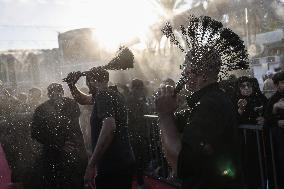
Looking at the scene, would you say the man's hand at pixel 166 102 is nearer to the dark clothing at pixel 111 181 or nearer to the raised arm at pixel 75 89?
the dark clothing at pixel 111 181

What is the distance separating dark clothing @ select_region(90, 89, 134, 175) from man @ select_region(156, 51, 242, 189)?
4.53ft

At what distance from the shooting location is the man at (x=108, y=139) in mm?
3521

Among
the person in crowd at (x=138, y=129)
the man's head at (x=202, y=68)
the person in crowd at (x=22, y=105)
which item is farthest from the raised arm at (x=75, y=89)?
the person in crowd at (x=22, y=105)

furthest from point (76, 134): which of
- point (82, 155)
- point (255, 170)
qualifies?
point (255, 170)

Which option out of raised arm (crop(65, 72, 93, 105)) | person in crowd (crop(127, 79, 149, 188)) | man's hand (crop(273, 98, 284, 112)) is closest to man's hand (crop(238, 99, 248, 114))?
man's hand (crop(273, 98, 284, 112))

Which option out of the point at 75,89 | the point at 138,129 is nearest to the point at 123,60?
the point at 75,89

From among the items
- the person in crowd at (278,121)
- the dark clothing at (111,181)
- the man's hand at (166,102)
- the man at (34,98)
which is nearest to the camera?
the man's hand at (166,102)

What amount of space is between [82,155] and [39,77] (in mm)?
43669

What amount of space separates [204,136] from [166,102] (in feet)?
1.05

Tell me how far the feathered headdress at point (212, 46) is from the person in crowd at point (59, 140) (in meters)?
2.64

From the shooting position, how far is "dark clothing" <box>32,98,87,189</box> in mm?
4688

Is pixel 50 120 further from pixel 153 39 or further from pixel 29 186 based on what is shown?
pixel 153 39

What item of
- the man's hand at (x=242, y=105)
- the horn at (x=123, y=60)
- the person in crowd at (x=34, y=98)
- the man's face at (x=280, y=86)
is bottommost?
the man's hand at (x=242, y=105)

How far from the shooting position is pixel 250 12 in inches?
1217
